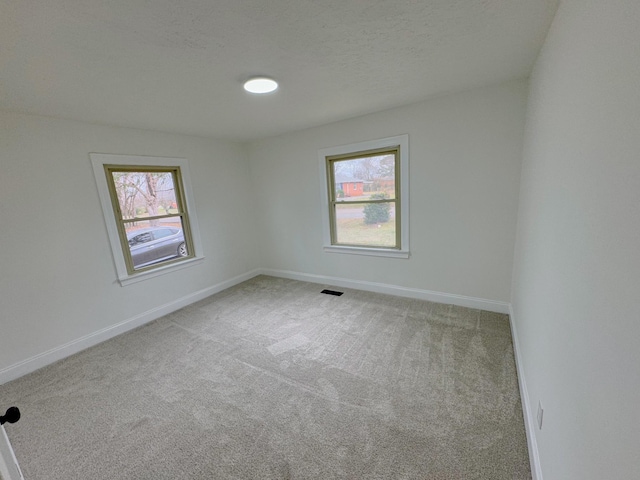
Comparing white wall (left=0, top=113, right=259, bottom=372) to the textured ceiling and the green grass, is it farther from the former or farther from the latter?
the green grass

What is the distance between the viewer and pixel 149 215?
10.8 feet

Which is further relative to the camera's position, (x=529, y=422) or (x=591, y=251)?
(x=529, y=422)

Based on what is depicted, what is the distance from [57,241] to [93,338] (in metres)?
1.08

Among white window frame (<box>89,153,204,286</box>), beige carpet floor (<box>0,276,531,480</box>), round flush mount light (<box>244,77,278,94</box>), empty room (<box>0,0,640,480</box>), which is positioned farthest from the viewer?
white window frame (<box>89,153,204,286</box>)

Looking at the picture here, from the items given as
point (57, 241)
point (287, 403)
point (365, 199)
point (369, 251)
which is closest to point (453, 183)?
point (365, 199)

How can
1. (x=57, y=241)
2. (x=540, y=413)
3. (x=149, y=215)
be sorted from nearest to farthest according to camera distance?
(x=540, y=413), (x=57, y=241), (x=149, y=215)

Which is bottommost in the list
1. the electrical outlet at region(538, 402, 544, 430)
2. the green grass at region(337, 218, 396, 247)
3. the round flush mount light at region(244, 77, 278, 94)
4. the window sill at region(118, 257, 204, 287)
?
the electrical outlet at region(538, 402, 544, 430)

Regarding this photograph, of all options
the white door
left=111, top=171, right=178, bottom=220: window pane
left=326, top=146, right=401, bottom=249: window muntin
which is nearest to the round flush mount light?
left=326, top=146, right=401, bottom=249: window muntin

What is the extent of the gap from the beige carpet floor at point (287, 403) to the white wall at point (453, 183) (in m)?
0.53

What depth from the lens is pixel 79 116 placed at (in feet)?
8.13

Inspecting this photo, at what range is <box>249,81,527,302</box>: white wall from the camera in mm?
2529

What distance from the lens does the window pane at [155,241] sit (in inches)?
125

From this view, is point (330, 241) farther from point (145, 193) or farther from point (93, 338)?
point (93, 338)

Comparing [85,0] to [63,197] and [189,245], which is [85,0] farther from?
[189,245]
